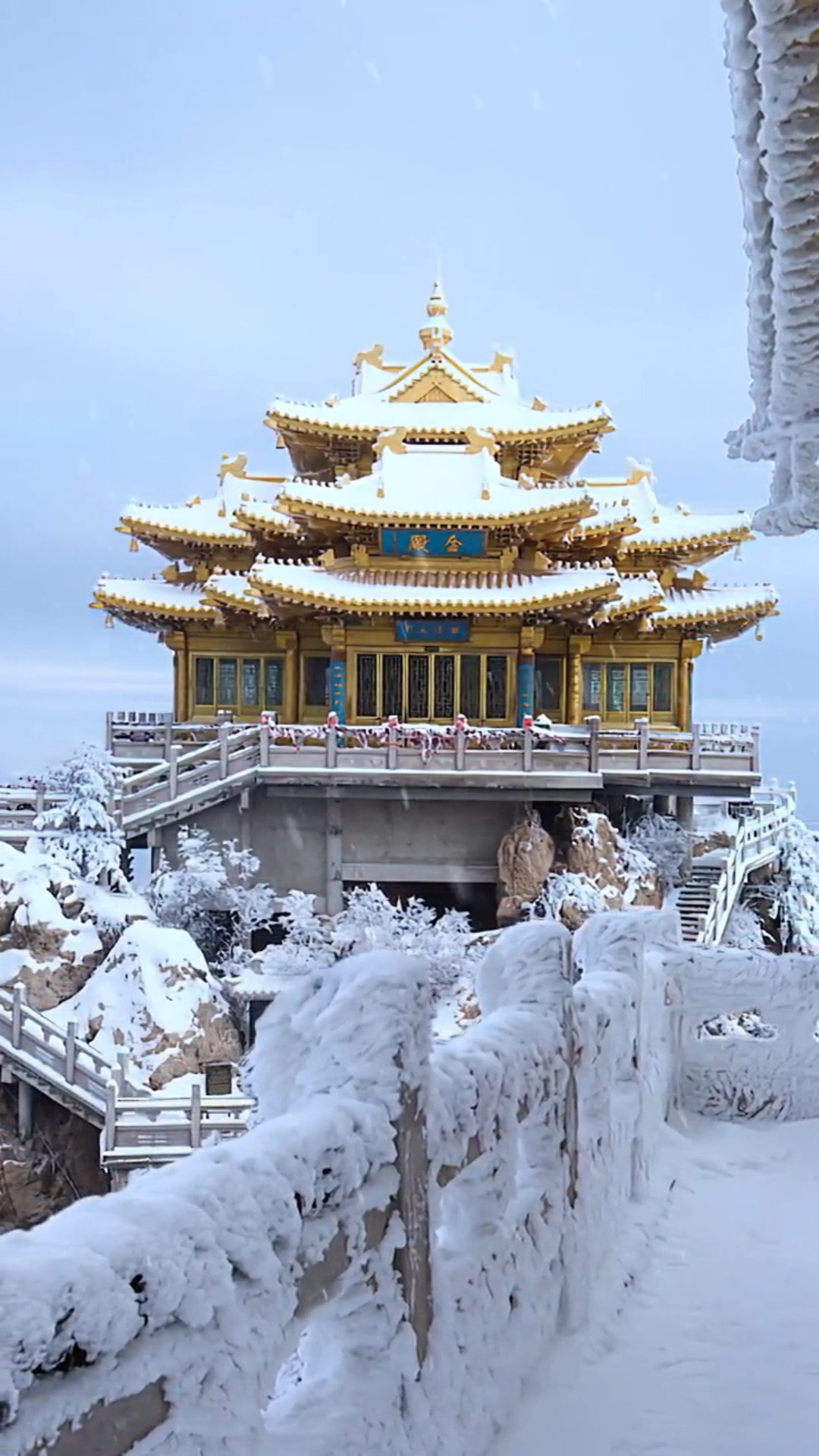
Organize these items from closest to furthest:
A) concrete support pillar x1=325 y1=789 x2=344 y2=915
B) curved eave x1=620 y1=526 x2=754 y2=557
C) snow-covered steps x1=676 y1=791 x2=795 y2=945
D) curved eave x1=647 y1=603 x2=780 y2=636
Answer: snow-covered steps x1=676 y1=791 x2=795 y2=945 → concrete support pillar x1=325 y1=789 x2=344 y2=915 → curved eave x1=647 y1=603 x2=780 y2=636 → curved eave x1=620 y1=526 x2=754 y2=557

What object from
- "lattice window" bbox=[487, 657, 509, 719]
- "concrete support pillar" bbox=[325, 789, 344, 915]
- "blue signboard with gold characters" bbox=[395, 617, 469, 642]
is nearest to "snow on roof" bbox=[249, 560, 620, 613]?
"blue signboard with gold characters" bbox=[395, 617, 469, 642]

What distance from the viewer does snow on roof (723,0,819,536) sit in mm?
3789

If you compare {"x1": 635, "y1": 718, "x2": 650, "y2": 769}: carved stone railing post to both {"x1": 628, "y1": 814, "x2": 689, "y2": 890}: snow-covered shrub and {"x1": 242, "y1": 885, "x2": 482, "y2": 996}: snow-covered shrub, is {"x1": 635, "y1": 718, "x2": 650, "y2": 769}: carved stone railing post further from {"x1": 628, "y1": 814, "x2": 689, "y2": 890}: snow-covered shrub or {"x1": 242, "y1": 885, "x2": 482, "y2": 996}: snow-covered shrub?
{"x1": 242, "y1": 885, "x2": 482, "y2": 996}: snow-covered shrub

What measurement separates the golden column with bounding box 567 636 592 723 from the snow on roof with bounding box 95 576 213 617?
5890 millimetres

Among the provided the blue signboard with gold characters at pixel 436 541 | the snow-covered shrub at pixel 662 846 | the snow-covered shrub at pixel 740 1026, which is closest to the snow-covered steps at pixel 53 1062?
the snow-covered shrub at pixel 740 1026

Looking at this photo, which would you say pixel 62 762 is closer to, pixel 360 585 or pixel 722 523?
pixel 360 585

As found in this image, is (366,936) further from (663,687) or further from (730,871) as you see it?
(663,687)

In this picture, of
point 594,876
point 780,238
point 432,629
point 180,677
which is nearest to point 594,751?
point 594,876

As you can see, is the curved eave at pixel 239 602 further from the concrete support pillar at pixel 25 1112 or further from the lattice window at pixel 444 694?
the concrete support pillar at pixel 25 1112

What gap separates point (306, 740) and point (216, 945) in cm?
327

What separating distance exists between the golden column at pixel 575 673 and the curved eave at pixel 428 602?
187 centimetres

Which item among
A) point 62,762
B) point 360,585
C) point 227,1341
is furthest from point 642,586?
point 227,1341

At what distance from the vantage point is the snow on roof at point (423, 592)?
63.4 ft

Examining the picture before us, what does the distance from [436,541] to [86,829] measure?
718 centimetres
